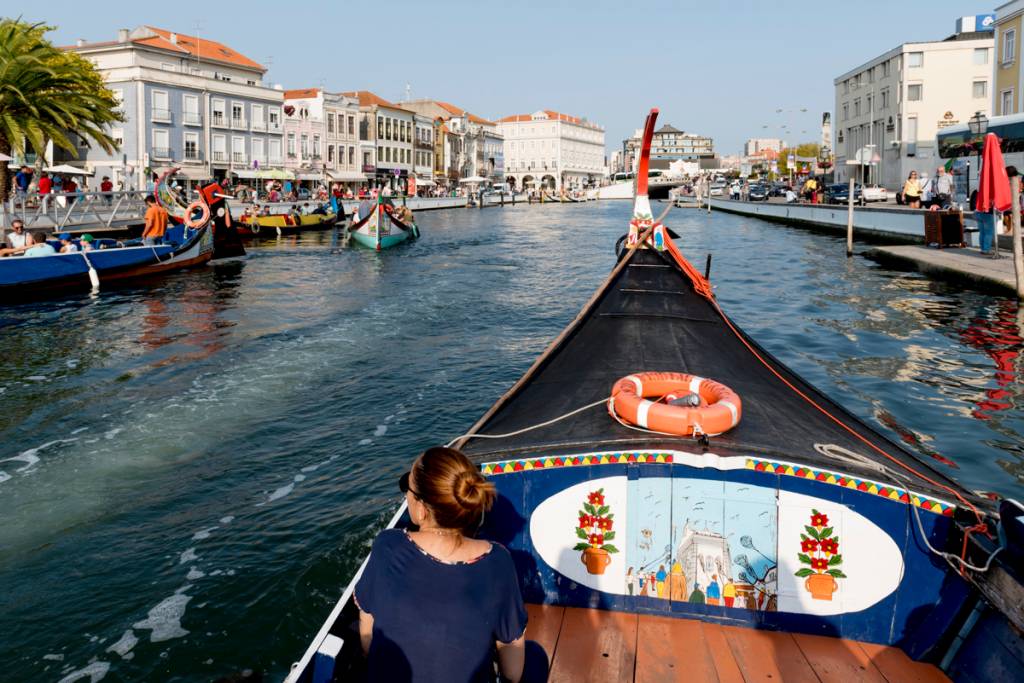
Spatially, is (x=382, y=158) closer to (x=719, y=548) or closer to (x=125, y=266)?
(x=125, y=266)

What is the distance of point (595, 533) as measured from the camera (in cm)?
394

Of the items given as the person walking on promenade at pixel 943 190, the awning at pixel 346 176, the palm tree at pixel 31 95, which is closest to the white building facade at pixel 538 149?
the awning at pixel 346 176

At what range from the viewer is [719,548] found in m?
3.81

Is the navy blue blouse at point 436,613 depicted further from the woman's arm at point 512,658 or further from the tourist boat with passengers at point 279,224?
the tourist boat with passengers at point 279,224

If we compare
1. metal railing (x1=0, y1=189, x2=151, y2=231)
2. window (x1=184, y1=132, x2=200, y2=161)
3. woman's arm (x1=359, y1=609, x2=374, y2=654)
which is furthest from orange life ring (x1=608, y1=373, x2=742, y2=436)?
window (x1=184, y1=132, x2=200, y2=161)

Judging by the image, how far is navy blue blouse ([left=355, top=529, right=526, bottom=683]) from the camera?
2.64 metres

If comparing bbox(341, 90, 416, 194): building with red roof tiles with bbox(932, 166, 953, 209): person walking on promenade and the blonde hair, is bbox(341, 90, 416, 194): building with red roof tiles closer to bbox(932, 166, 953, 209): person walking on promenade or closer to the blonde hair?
bbox(932, 166, 953, 209): person walking on promenade

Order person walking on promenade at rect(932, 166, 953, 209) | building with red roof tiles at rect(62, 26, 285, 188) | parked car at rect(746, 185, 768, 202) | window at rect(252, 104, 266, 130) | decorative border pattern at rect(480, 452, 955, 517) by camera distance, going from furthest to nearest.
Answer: parked car at rect(746, 185, 768, 202), window at rect(252, 104, 266, 130), building with red roof tiles at rect(62, 26, 285, 188), person walking on promenade at rect(932, 166, 953, 209), decorative border pattern at rect(480, 452, 955, 517)

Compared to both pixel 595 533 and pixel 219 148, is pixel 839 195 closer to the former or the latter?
pixel 219 148

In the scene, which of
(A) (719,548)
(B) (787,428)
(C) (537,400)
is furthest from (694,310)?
(A) (719,548)

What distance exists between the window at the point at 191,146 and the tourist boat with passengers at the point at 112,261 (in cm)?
2927

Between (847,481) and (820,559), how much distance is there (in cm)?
40

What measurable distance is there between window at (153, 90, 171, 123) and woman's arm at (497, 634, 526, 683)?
55361mm

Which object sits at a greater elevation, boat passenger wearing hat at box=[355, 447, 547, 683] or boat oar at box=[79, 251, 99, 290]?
boat oar at box=[79, 251, 99, 290]
